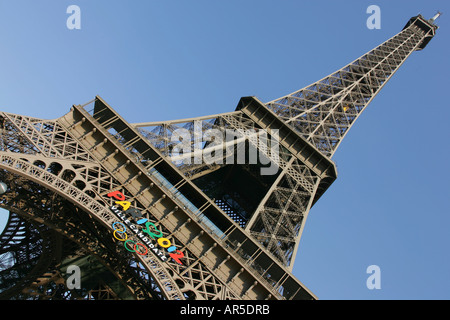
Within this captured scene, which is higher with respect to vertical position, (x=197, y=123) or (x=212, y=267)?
(x=197, y=123)

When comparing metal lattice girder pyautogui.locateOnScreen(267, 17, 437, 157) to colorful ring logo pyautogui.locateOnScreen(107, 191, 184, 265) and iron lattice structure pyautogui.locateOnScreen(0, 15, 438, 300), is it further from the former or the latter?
colorful ring logo pyautogui.locateOnScreen(107, 191, 184, 265)

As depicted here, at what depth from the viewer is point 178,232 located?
24766mm

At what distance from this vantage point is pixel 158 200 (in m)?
25.3

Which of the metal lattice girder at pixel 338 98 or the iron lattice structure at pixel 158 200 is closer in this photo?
the iron lattice structure at pixel 158 200

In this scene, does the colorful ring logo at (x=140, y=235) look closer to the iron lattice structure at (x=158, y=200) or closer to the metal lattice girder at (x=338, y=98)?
the iron lattice structure at (x=158, y=200)

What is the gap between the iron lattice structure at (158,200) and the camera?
2347 centimetres

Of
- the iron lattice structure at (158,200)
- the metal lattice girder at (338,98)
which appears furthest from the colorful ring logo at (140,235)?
the metal lattice girder at (338,98)

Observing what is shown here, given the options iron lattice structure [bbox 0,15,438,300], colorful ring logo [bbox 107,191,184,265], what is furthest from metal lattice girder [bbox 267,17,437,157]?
colorful ring logo [bbox 107,191,184,265]

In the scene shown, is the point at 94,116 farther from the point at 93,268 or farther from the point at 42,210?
the point at 93,268
